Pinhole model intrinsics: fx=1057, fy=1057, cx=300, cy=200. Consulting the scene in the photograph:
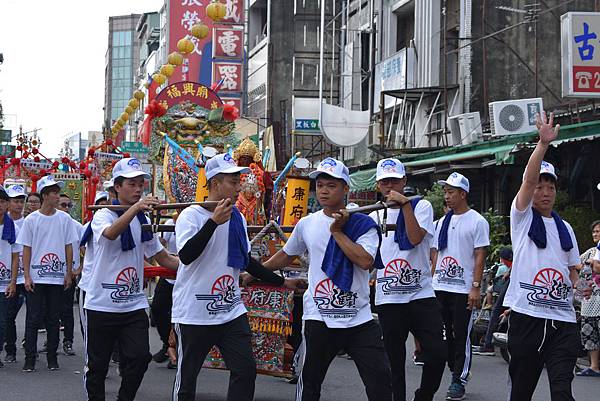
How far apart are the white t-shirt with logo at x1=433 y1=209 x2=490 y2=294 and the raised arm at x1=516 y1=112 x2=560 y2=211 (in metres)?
3.04

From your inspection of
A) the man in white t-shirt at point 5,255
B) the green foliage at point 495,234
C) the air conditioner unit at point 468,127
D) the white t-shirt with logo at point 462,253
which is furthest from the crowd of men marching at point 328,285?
the air conditioner unit at point 468,127

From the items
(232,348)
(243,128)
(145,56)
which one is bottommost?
(232,348)

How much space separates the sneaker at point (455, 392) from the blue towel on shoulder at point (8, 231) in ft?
17.3

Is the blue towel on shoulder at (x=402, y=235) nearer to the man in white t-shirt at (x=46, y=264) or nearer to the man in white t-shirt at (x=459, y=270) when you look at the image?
the man in white t-shirt at (x=459, y=270)

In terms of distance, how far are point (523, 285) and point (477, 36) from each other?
1833 cm

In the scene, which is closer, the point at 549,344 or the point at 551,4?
the point at 549,344

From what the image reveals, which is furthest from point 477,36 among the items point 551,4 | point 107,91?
point 107,91

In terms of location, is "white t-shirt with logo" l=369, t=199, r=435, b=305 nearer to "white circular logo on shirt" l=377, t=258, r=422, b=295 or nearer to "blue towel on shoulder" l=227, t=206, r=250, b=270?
"white circular logo on shirt" l=377, t=258, r=422, b=295

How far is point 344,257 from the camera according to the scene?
692cm

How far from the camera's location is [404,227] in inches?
342

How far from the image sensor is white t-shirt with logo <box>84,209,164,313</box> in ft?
A: 25.6

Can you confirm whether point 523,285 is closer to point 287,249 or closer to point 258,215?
point 287,249

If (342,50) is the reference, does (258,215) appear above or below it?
below

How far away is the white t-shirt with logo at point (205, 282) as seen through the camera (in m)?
7.09
